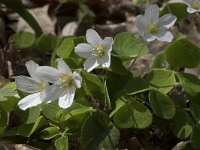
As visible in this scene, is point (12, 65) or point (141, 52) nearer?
point (141, 52)

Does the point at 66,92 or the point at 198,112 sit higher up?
the point at 66,92

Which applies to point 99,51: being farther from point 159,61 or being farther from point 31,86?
point 159,61

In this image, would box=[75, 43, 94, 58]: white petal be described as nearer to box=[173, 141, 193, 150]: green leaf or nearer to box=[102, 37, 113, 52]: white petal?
box=[102, 37, 113, 52]: white petal

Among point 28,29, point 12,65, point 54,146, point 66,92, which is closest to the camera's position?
point 66,92

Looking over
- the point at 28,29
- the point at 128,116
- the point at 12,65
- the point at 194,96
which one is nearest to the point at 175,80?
the point at 194,96

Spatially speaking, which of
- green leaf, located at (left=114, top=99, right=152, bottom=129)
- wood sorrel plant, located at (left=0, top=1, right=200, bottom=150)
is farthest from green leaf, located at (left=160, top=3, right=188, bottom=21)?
green leaf, located at (left=114, top=99, right=152, bottom=129)

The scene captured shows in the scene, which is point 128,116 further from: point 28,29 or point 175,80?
point 28,29
